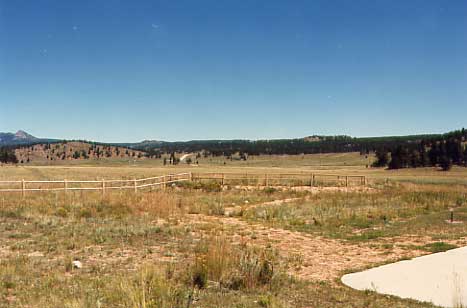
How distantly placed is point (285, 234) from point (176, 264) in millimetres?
6652

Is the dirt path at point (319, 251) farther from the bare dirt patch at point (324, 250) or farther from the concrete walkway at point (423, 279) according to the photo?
the concrete walkway at point (423, 279)

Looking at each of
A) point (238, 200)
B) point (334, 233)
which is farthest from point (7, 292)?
point (238, 200)

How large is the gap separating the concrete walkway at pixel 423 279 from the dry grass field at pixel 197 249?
48 centimetres

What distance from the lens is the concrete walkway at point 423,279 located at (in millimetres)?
7355

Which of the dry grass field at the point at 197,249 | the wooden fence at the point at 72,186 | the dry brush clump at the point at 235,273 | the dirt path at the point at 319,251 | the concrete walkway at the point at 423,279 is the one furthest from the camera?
the wooden fence at the point at 72,186

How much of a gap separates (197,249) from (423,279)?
5.54 metres

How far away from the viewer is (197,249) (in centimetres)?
1105

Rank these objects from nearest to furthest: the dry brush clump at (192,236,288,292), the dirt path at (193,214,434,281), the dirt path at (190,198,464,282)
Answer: the dry brush clump at (192,236,288,292), the dirt path at (193,214,434,281), the dirt path at (190,198,464,282)

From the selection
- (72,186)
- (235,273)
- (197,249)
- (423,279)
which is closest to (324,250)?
(197,249)

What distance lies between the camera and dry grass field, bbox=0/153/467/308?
7.00 metres

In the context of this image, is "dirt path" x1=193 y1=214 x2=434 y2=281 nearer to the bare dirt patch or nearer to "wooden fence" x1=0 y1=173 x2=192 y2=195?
the bare dirt patch

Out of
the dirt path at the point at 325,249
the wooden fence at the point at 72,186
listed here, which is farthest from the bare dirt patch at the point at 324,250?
the wooden fence at the point at 72,186

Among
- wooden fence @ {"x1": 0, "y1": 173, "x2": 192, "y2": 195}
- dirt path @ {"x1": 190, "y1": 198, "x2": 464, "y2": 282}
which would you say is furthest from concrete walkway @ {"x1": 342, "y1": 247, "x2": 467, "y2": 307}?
wooden fence @ {"x1": 0, "y1": 173, "x2": 192, "y2": 195}

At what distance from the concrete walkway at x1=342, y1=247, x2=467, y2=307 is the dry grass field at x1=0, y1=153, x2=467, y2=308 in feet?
1.58
